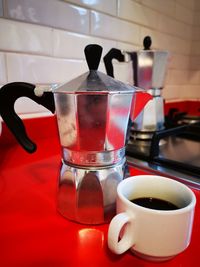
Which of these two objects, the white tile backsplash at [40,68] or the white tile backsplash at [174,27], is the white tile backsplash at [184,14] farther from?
the white tile backsplash at [40,68]

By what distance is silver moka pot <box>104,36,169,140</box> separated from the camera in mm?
653

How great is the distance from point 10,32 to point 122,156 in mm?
406

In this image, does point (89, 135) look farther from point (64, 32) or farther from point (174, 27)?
point (174, 27)

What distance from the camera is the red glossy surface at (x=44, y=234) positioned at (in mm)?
245

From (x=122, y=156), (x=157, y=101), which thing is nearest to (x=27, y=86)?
(x=122, y=156)

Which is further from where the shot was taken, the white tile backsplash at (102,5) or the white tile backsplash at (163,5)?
the white tile backsplash at (163,5)

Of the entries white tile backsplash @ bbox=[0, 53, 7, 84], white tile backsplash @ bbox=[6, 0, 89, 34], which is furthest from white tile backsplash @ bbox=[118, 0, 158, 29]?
white tile backsplash @ bbox=[0, 53, 7, 84]

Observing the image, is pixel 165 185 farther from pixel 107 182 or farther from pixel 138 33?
pixel 138 33

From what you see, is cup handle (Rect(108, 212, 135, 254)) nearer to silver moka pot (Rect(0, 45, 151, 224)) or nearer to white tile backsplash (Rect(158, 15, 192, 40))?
silver moka pot (Rect(0, 45, 151, 224))

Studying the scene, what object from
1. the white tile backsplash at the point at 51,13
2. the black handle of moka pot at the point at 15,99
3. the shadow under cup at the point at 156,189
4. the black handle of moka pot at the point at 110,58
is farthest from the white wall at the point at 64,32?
the shadow under cup at the point at 156,189

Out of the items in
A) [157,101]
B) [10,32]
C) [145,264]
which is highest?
[10,32]

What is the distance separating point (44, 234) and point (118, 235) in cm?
11

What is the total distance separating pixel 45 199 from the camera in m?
0.37

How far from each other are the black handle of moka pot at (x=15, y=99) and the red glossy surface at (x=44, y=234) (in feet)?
0.28
